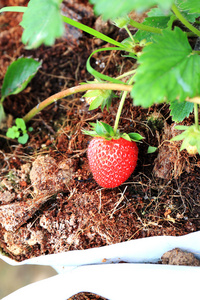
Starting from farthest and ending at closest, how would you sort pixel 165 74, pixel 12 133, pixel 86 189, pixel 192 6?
pixel 12 133
pixel 86 189
pixel 192 6
pixel 165 74

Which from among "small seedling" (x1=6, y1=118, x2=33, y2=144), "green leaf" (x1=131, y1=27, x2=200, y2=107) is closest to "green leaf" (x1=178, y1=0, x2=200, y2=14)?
"green leaf" (x1=131, y1=27, x2=200, y2=107)

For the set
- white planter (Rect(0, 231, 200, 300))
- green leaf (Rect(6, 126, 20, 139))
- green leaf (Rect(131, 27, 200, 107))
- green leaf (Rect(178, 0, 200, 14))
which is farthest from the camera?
green leaf (Rect(6, 126, 20, 139))

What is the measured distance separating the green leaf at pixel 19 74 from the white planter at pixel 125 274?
0.52 m

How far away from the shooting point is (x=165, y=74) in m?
0.55

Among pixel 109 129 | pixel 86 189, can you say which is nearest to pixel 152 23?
pixel 109 129

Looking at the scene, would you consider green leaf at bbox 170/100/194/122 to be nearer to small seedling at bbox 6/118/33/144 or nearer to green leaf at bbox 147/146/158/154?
green leaf at bbox 147/146/158/154

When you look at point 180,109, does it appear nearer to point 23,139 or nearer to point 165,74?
point 165,74

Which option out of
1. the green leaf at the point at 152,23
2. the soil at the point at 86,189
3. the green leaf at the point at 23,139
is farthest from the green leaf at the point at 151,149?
the green leaf at the point at 23,139

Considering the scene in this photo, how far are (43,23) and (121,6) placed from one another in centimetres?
14

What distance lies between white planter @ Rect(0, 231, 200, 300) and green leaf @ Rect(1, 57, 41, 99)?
0.52 meters

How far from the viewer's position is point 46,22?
1.70ft

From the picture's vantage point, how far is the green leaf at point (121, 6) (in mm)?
430

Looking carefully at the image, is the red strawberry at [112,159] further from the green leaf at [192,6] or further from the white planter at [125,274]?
the green leaf at [192,6]

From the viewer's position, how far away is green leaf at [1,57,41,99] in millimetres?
1027
